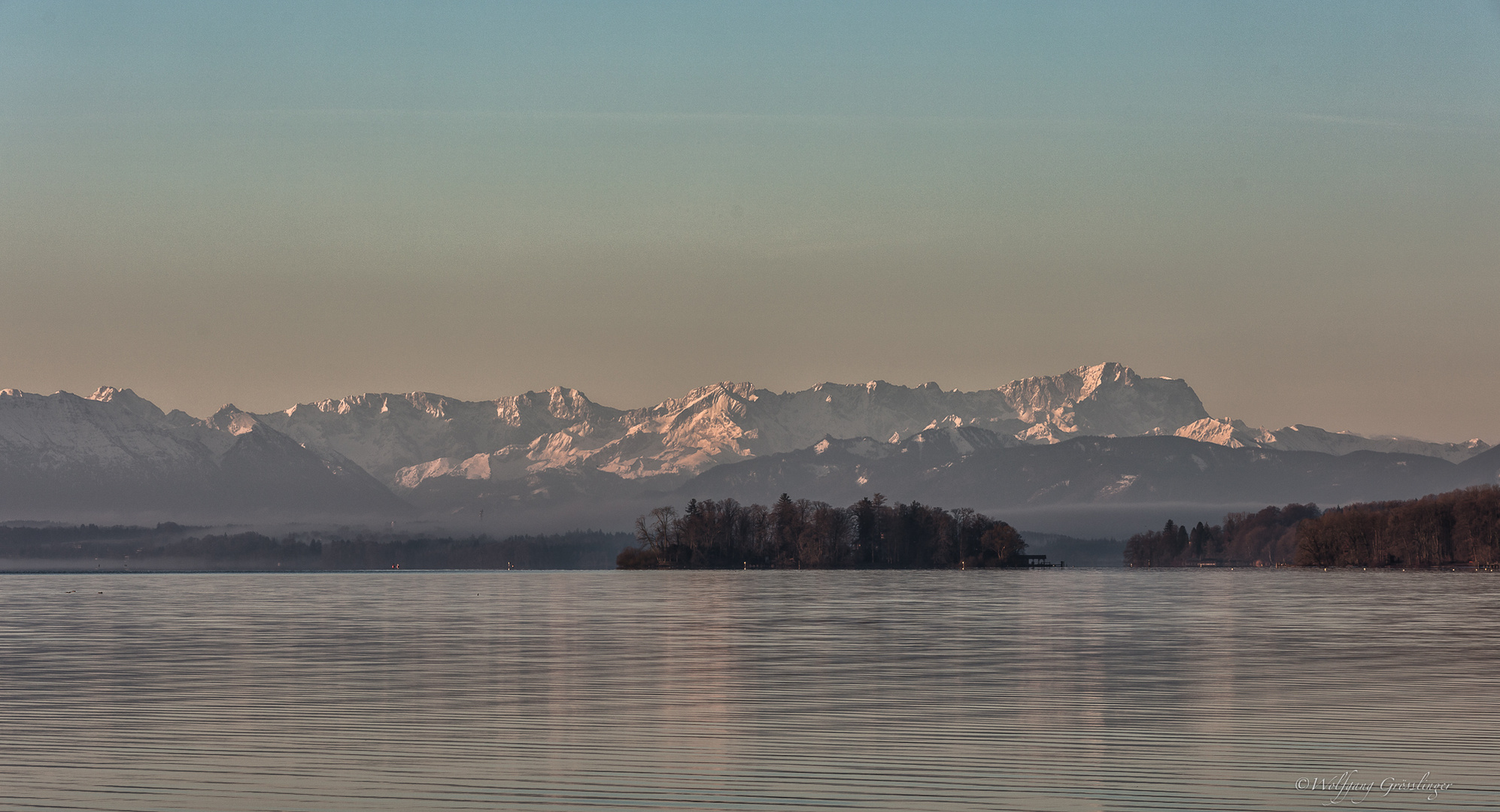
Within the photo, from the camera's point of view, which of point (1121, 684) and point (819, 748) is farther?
point (1121, 684)

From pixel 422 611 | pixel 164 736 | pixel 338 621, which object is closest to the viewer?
pixel 164 736

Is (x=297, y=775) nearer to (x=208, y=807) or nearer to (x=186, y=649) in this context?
(x=208, y=807)

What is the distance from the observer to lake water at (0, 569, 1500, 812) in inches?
1138

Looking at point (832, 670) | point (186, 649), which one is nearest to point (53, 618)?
point (186, 649)

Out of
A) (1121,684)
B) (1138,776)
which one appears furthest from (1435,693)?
(1138,776)

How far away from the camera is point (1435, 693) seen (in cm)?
4459

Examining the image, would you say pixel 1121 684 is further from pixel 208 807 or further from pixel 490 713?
pixel 208 807

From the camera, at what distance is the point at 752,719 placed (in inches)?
1583

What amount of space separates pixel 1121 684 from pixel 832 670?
11354mm

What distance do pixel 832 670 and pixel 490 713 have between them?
17.9 metres

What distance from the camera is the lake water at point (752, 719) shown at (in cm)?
2891

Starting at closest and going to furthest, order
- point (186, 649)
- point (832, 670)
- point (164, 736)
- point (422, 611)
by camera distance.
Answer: point (164, 736) < point (832, 670) < point (186, 649) < point (422, 611)

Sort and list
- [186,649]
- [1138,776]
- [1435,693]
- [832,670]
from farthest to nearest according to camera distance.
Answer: [186,649]
[832,670]
[1435,693]
[1138,776]

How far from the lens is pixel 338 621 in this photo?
103250mm
